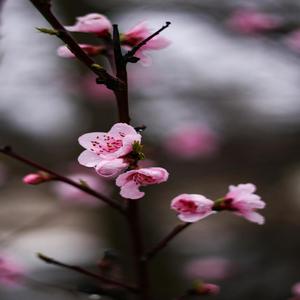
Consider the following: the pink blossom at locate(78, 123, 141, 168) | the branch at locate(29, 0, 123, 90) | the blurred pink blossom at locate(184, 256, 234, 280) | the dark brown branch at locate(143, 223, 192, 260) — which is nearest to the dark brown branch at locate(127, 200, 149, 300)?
the dark brown branch at locate(143, 223, 192, 260)

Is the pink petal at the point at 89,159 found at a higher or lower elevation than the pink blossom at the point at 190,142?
lower

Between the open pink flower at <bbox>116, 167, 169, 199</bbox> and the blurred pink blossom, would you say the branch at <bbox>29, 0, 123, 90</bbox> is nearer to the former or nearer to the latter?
the open pink flower at <bbox>116, 167, 169, 199</bbox>

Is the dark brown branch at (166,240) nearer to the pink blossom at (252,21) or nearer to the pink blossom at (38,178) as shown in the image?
the pink blossom at (38,178)

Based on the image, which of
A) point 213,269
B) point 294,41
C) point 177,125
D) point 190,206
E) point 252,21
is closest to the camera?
point 190,206

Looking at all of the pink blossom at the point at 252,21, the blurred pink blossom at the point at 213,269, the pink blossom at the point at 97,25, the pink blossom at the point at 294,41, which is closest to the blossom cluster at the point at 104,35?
the pink blossom at the point at 97,25

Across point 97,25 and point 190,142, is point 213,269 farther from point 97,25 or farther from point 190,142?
point 97,25

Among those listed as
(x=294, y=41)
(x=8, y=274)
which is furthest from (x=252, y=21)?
(x=8, y=274)
